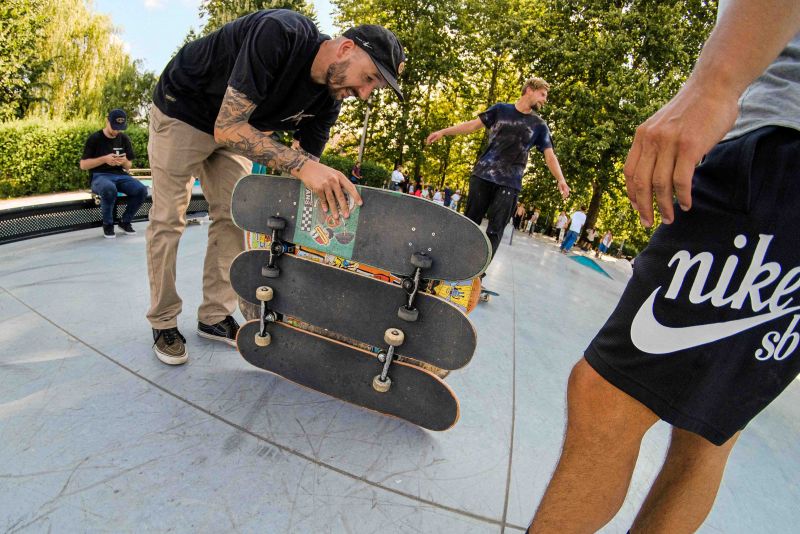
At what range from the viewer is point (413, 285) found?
1.50 meters

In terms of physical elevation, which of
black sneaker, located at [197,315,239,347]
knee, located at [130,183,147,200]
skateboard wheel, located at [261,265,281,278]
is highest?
skateboard wheel, located at [261,265,281,278]

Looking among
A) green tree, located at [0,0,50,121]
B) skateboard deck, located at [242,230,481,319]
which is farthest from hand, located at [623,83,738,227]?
green tree, located at [0,0,50,121]

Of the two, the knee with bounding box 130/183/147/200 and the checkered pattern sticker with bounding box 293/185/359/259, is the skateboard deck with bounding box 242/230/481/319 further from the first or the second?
the knee with bounding box 130/183/147/200

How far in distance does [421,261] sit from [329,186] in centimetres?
46

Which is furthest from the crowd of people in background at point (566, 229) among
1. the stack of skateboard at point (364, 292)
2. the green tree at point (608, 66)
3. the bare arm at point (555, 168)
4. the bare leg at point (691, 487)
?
the bare leg at point (691, 487)

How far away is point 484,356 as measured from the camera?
2.60 m

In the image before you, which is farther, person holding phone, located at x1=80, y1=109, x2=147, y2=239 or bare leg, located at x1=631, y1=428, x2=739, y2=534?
person holding phone, located at x1=80, y1=109, x2=147, y2=239

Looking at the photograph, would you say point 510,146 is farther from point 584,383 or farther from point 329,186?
point 584,383

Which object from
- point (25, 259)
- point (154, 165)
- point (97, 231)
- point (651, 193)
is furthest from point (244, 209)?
point (97, 231)

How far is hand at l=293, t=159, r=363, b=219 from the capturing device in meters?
1.53

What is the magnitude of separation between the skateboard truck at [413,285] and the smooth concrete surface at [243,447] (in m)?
0.57

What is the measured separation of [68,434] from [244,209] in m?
1.05

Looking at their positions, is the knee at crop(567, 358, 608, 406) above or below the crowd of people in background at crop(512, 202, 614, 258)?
above

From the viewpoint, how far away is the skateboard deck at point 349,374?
65.4 inches
